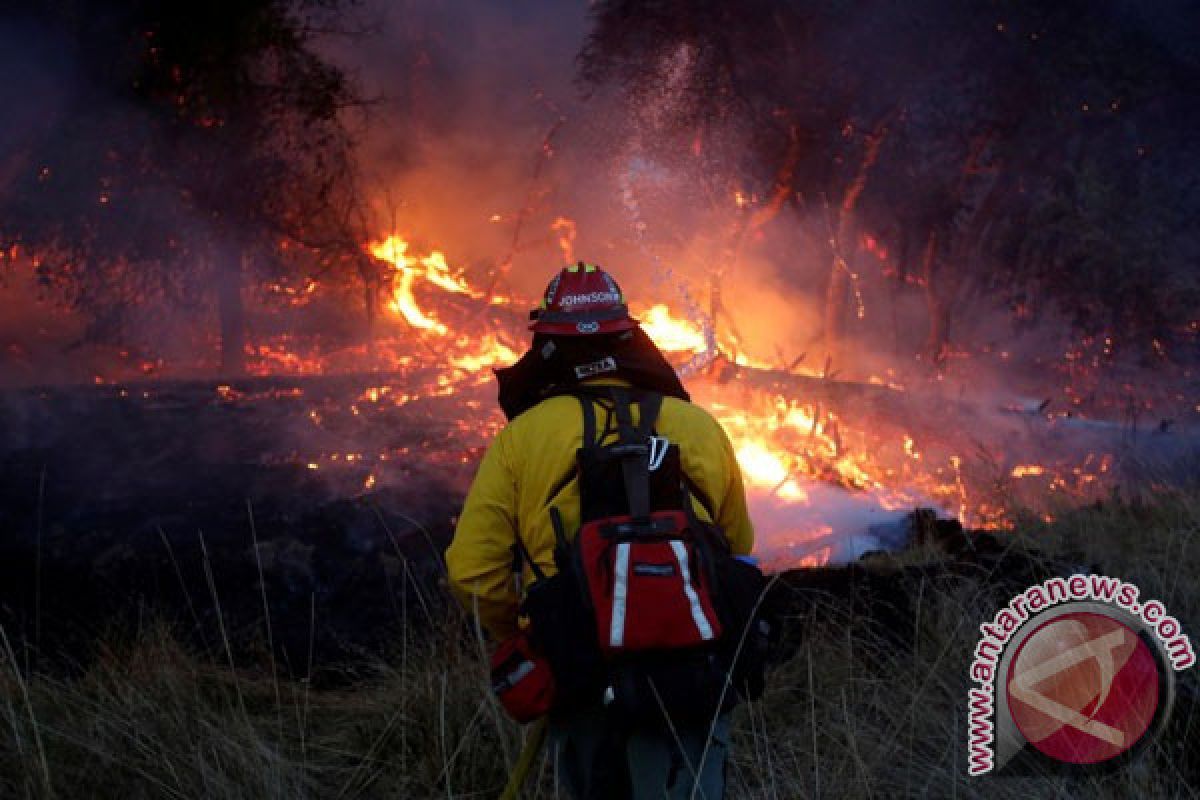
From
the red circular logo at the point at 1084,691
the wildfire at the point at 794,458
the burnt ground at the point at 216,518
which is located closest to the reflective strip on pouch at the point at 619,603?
the red circular logo at the point at 1084,691

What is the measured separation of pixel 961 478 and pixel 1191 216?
9.67m

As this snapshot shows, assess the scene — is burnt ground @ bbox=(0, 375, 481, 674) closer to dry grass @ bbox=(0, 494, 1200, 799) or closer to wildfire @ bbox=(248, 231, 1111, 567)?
wildfire @ bbox=(248, 231, 1111, 567)

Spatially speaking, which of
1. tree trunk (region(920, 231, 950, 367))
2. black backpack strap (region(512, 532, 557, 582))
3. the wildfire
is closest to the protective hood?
black backpack strap (region(512, 532, 557, 582))

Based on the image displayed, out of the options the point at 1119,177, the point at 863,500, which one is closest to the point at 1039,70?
the point at 1119,177

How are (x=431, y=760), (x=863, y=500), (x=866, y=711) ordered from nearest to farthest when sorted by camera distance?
(x=431, y=760) < (x=866, y=711) < (x=863, y=500)

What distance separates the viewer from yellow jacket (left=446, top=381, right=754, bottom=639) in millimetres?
2506

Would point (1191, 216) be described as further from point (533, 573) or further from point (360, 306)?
point (533, 573)

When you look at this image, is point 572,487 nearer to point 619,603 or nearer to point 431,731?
point 619,603

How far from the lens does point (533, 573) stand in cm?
260

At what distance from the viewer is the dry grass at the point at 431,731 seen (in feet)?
9.43

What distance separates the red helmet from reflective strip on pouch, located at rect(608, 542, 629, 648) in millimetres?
736

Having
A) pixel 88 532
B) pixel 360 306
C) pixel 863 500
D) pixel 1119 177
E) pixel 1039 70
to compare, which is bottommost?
pixel 863 500

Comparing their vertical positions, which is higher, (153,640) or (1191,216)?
(1191,216)

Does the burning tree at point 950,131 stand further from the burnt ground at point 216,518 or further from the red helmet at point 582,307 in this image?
the red helmet at point 582,307
